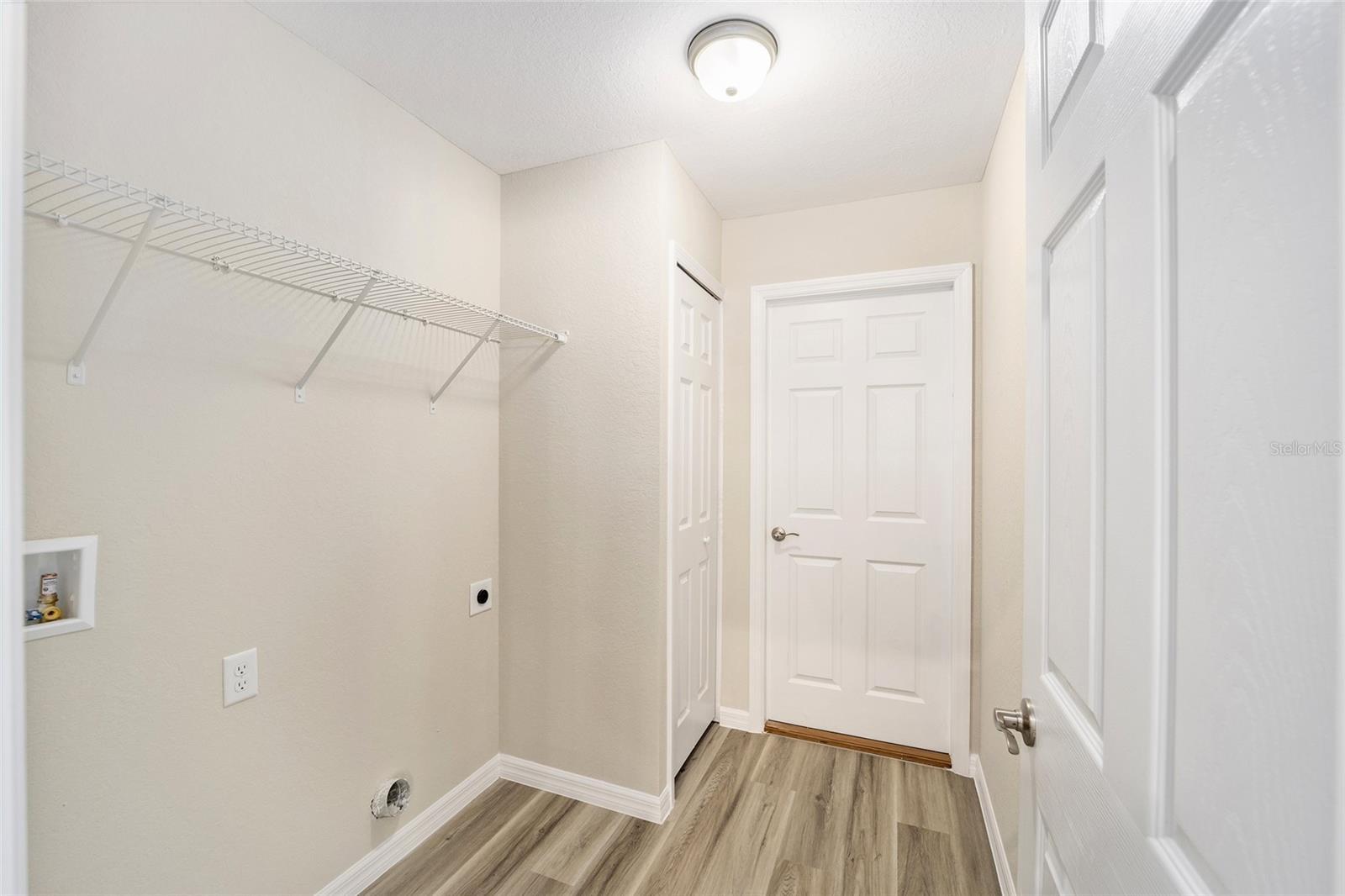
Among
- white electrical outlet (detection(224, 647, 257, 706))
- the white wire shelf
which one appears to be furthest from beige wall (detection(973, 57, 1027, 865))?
white electrical outlet (detection(224, 647, 257, 706))

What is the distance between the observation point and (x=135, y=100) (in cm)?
122

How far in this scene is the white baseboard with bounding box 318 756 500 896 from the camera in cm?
167

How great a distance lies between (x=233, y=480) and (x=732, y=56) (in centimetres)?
169

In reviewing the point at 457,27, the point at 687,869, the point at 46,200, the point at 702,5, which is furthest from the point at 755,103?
the point at 687,869

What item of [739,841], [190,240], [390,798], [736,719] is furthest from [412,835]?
[190,240]

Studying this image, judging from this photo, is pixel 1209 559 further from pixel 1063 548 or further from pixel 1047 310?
pixel 1047 310

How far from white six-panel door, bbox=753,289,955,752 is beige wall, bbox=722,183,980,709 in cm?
13

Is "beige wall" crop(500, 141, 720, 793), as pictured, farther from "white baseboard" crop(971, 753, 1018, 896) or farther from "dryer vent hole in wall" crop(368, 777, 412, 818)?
"white baseboard" crop(971, 753, 1018, 896)

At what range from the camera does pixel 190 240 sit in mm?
1307

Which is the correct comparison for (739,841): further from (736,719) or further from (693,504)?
(693,504)

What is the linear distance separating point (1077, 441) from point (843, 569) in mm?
2015

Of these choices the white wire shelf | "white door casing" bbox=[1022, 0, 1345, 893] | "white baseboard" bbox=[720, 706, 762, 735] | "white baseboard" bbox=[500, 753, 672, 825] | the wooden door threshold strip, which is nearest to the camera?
"white door casing" bbox=[1022, 0, 1345, 893]

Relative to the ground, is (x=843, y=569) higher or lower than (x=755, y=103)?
lower

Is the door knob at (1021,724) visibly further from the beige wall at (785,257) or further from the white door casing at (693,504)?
the beige wall at (785,257)
